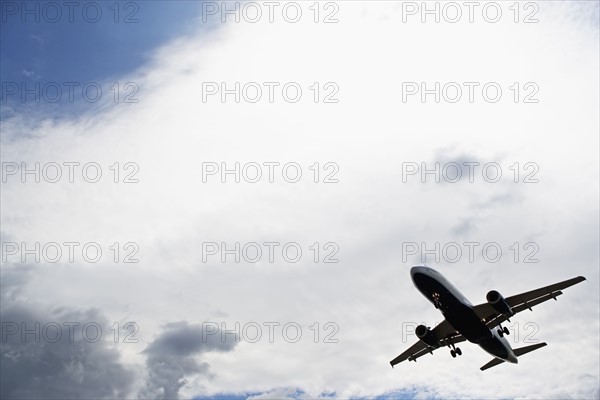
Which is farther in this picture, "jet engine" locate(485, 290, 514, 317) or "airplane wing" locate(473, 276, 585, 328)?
"airplane wing" locate(473, 276, 585, 328)

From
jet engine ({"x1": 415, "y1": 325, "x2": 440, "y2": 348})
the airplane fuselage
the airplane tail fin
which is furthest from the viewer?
the airplane tail fin

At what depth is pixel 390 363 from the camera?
237ft

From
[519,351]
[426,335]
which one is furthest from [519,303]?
[519,351]

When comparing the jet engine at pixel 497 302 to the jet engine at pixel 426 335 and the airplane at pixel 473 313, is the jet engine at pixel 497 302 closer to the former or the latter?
the airplane at pixel 473 313

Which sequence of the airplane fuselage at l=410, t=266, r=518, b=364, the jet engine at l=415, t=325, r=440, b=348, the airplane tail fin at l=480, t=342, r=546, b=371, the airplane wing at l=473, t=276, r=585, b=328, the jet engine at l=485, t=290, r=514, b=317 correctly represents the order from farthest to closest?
the airplane tail fin at l=480, t=342, r=546, b=371 < the jet engine at l=415, t=325, r=440, b=348 < the airplane wing at l=473, t=276, r=585, b=328 < the jet engine at l=485, t=290, r=514, b=317 < the airplane fuselage at l=410, t=266, r=518, b=364

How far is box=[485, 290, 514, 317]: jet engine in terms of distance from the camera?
56.9 m

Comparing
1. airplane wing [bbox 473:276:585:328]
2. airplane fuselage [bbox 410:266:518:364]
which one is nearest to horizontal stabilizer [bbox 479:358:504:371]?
airplane fuselage [bbox 410:266:518:364]

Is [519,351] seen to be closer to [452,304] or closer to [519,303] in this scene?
[519,303]

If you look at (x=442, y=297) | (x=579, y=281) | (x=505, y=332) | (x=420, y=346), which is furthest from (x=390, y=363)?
(x=579, y=281)

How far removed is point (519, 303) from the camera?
5997cm

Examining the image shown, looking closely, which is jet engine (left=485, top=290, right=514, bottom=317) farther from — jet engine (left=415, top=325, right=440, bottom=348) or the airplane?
jet engine (left=415, top=325, right=440, bottom=348)

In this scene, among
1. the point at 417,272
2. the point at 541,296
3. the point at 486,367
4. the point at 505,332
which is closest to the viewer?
the point at 417,272

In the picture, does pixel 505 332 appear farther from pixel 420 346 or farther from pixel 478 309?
pixel 420 346

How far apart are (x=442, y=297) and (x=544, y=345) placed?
71.5 feet
